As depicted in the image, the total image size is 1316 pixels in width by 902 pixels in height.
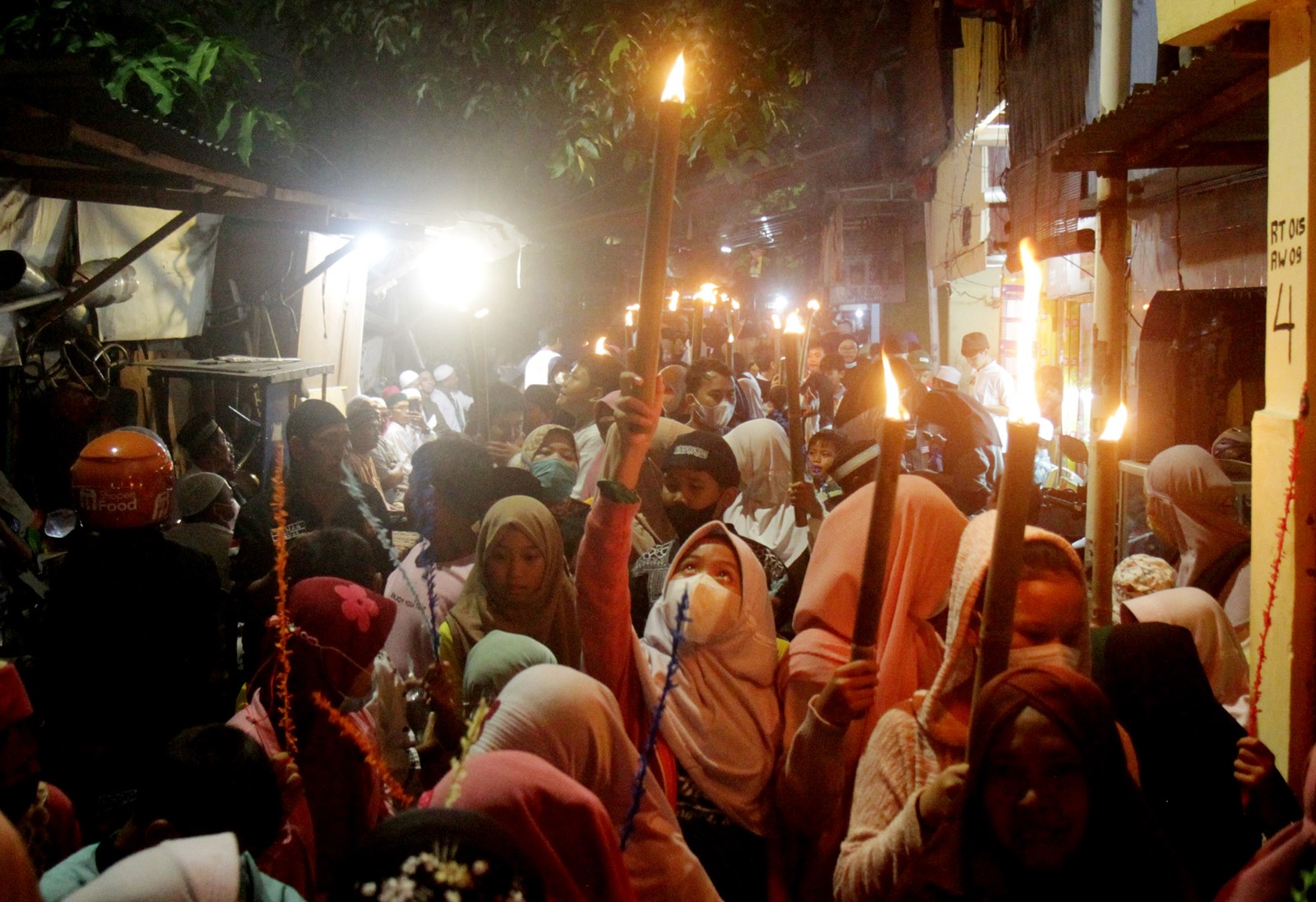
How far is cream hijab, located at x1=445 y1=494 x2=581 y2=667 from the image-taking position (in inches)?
148

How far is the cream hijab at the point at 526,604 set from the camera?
3758mm

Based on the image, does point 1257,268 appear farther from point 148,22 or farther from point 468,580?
point 148,22

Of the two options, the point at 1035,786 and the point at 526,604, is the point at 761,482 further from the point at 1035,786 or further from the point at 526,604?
the point at 1035,786

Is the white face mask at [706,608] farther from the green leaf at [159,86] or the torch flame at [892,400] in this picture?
the green leaf at [159,86]

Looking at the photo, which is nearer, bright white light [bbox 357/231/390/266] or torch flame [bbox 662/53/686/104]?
torch flame [bbox 662/53/686/104]

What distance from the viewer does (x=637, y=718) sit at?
3.15 meters

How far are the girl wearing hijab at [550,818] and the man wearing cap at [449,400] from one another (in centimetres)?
1273

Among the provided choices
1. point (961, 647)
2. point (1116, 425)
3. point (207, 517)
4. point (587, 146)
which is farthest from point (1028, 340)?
point (587, 146)

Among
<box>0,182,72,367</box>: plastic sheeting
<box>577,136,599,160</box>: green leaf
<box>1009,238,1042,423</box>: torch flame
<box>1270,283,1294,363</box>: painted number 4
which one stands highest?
<box>577,136,599,160</box>: green leaf

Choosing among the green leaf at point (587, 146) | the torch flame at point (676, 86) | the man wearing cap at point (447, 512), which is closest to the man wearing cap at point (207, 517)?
the man wearing cap at point (447, 512)

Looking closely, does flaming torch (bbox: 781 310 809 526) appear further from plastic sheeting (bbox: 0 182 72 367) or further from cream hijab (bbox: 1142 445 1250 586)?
plastic sheeting (bbox: 0 182 72 367)

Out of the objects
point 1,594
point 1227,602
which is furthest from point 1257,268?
point 1,594

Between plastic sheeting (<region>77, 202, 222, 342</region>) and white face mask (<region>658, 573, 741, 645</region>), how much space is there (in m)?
7.36

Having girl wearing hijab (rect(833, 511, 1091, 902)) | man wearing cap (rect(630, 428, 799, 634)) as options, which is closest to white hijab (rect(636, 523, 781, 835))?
girl wearing hijab (rect(833, 511, 1091, 902))
